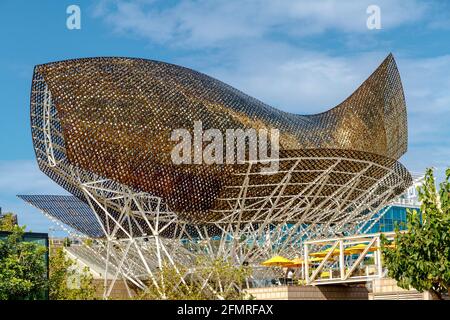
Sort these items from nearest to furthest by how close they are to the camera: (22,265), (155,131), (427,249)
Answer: (427,249)
(22,265)
(155,131)

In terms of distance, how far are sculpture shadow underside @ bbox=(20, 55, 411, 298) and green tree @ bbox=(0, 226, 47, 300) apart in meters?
5.14

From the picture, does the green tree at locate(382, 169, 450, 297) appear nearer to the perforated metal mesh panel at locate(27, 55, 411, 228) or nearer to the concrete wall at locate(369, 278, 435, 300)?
the concrete wall at locate(369, 278, 435, 300)

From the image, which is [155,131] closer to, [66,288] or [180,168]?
[180,168]

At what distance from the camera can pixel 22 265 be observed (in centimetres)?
4803

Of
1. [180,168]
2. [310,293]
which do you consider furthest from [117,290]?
[310,293]

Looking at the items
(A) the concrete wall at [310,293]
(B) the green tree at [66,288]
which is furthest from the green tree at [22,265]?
(A) the concrete wall at [310,293]

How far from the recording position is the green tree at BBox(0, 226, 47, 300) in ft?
152

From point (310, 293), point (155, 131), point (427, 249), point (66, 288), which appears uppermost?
point (155, 131)

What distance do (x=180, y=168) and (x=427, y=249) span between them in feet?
76.7

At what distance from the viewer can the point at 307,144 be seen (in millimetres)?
58625

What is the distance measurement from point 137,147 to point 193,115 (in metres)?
4.25

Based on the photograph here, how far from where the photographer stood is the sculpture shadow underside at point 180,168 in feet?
164

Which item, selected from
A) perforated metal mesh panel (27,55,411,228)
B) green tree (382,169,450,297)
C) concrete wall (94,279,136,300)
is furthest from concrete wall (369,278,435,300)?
concrete wall (94,279,136,300)
